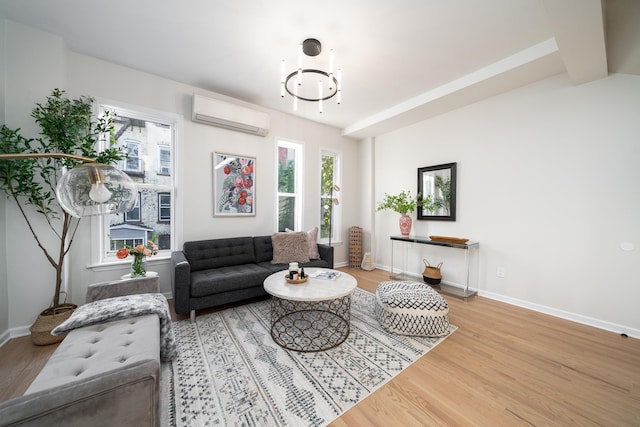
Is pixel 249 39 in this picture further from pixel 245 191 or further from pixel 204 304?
pixel 204 304

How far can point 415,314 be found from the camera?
2.22m

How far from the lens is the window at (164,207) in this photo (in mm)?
3092

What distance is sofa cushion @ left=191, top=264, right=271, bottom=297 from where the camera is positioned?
8.12ft

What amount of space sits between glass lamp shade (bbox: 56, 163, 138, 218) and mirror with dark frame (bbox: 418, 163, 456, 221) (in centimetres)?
384

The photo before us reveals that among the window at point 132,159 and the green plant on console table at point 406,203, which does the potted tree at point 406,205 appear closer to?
the green plant on console table at point 406,203

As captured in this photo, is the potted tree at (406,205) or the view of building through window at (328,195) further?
the view of building through window at (328,195)

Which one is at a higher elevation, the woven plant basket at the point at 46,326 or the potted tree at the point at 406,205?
the potted tree at the point at 406,205

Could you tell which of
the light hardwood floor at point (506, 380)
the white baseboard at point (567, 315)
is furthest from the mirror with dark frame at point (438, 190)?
the light hardwood floor at point (506, 380)

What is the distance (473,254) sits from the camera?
3363mm

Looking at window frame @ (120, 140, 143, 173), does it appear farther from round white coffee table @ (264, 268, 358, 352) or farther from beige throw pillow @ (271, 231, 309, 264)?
round white coffee table @ (264, 268, 358, 352)

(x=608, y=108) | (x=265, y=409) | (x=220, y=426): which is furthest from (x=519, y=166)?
(x=220, y=426)

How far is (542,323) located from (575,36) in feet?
8.94

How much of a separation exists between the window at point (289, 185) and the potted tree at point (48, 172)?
7.56 ft

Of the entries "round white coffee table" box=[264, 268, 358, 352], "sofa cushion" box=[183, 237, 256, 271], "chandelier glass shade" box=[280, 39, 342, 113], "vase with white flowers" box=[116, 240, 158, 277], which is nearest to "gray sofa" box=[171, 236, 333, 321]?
"sofa cushion" box=[183, 237, 256, 271]
